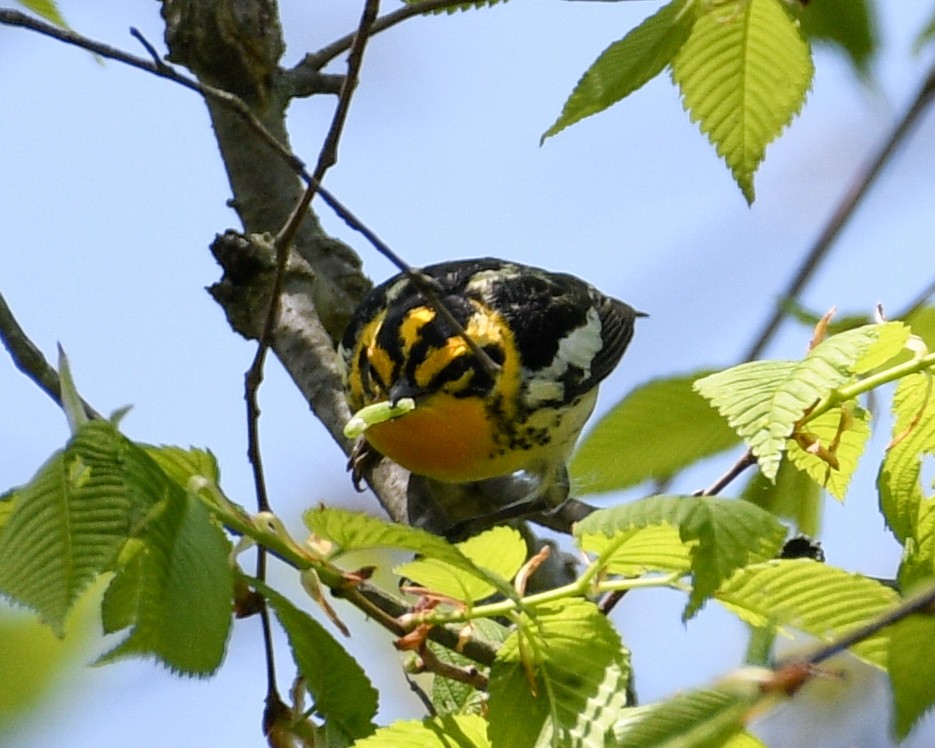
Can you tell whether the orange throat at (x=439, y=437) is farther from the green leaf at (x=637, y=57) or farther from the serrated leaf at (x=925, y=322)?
the green leaf at (x=637, y=57)

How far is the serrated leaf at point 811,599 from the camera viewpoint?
152 centimetres

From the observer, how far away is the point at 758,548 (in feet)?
4.26

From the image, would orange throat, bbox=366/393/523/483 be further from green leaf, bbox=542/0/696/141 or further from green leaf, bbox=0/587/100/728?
green leaf, bbox=542/0/696/141

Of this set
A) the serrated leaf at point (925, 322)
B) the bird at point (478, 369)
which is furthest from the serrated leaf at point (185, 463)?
the bird at point (478, 369)

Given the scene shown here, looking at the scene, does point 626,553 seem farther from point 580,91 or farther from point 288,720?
point 580,91

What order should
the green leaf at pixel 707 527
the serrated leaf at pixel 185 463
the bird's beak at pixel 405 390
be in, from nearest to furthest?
1. the green leaf at pixel 707 527
2. the serrated leaf at pixel 185 463
3. the bird's beak at pixel 405 390

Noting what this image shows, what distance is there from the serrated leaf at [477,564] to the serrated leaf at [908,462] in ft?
1.52

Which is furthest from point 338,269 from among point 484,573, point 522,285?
point 484,573

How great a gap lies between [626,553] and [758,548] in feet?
0.77

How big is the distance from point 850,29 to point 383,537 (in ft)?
2.34

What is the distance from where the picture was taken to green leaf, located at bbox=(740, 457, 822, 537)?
195 cm

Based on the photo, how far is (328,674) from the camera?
1.52m

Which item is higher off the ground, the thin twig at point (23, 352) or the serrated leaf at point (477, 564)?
the thin twig at point (23, 352)

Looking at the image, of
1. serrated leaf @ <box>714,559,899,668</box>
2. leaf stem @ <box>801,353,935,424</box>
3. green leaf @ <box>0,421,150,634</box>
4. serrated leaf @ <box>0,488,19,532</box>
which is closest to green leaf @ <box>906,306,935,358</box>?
leaf stem @ <box>801,353,935,424</box>
